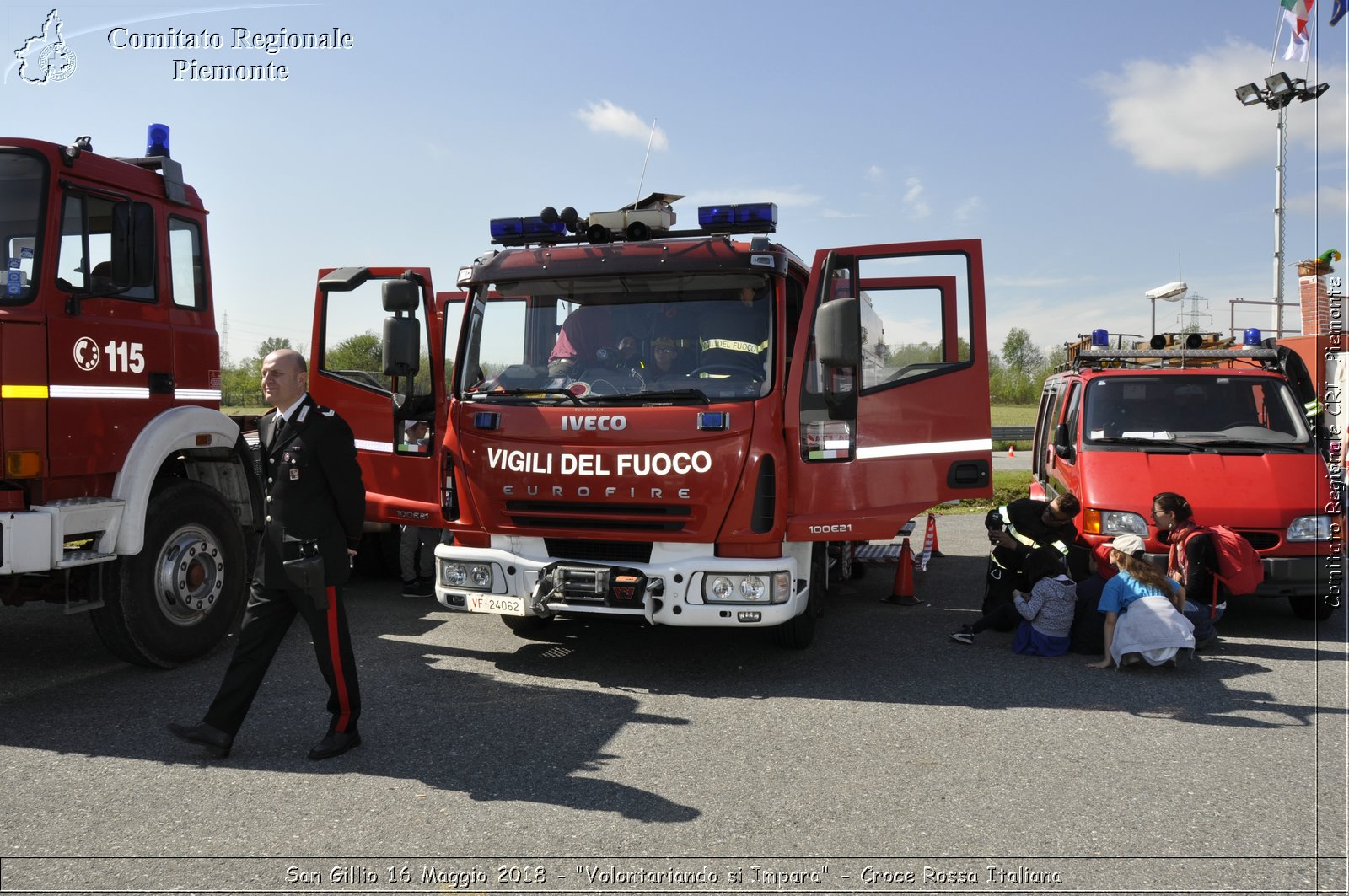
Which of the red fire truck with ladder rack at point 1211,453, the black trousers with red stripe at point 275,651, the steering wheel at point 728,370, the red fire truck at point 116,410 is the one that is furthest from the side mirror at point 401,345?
the red fire truck with ladder rack at point 1211,453

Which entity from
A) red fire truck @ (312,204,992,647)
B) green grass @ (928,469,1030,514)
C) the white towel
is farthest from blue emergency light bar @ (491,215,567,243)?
green grass @ (928,469,1030,514)

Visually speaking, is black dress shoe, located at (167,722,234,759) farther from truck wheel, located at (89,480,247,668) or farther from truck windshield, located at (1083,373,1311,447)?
truck windshield, located at (1083,373,1311,447)

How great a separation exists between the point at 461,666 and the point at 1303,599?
20.7ft

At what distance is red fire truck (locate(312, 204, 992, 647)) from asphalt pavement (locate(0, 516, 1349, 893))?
60 cm

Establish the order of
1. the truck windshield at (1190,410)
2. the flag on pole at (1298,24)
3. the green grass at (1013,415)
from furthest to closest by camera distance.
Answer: the green grass at (1013,415) < the flag on pole at (1298,24) < the truck windshield at (1190,410)

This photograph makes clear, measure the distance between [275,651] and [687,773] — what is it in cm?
198

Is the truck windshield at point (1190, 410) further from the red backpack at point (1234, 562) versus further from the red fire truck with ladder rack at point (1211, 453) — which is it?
the red backpack at point (1234, 562)

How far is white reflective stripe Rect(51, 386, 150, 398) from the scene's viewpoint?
17.4ft

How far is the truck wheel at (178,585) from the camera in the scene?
563 cm

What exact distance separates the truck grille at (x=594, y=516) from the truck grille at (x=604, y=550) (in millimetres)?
113

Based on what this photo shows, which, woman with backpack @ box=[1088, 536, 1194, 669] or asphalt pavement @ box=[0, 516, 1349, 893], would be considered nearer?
asphalt pavement @ box=[0, 516, 1349, 893]

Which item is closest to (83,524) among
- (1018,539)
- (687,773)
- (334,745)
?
(334,745)

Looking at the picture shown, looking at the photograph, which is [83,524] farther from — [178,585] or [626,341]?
[626,341]

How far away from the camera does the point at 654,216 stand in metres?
6.56
